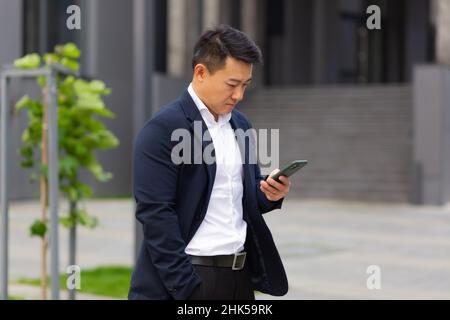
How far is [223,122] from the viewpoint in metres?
3.25

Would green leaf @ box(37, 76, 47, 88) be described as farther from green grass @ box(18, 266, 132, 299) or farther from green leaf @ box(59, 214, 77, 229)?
green grass @ box(18, 266, 132, 299)

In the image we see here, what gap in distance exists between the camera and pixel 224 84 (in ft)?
10.2

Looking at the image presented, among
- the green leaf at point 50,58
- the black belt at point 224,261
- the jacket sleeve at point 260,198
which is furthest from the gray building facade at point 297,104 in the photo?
the black belt at point 224,261

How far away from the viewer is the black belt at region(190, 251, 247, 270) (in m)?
3.14

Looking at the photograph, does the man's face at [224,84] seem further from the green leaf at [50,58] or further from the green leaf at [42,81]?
the green leaf at [42,81]

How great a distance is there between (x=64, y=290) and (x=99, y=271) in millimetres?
1323

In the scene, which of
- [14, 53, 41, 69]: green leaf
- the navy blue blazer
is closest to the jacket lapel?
the navy blue blazer

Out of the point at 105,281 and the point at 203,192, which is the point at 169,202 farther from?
the point at 105,281

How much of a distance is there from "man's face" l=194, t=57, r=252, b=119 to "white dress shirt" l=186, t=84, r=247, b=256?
0.05 m

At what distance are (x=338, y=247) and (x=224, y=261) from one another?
988 cm

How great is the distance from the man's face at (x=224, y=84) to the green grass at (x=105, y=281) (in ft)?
17.6

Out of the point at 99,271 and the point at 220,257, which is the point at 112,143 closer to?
the point at 99,271

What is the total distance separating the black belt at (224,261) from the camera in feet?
10.3

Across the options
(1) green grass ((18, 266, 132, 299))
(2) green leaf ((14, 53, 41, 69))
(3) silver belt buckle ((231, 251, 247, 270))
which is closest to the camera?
(3) silver belt buckle ((231, 251, 247, 270))
